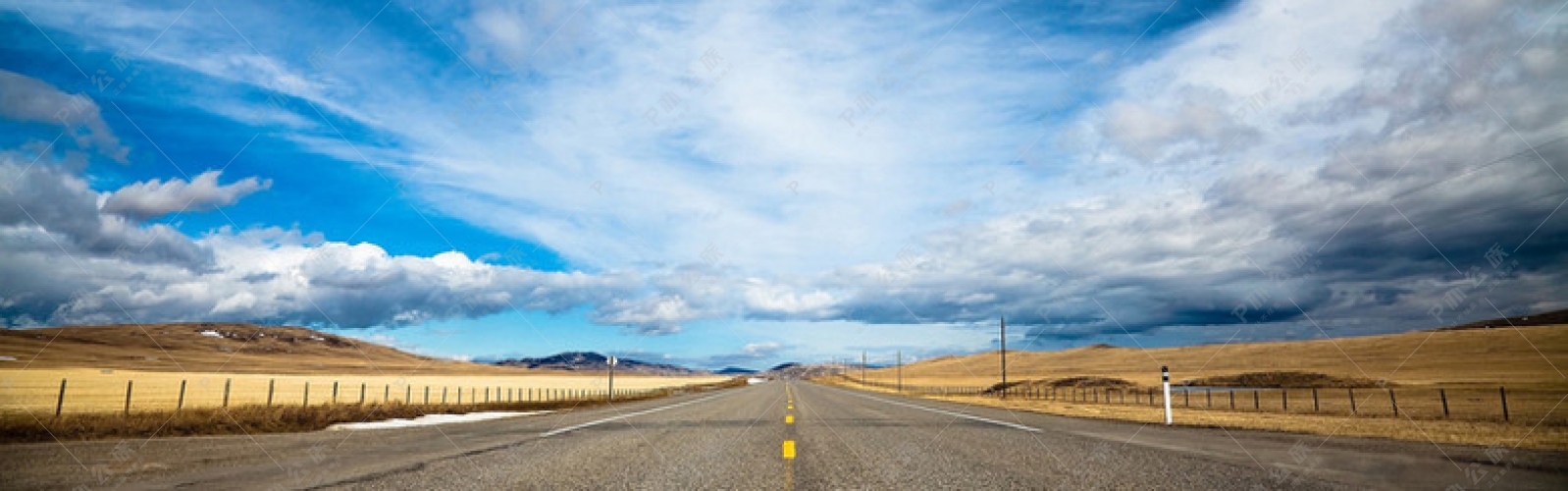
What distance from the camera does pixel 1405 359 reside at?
99125 millimetres

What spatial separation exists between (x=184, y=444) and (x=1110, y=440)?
619 inches

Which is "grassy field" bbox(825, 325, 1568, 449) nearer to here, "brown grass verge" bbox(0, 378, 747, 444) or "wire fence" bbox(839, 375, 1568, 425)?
"wire fence" bbox(839, 375, 1568, 425)

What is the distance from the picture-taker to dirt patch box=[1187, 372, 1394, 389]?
63.5 meters

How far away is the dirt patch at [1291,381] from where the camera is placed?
63.5m

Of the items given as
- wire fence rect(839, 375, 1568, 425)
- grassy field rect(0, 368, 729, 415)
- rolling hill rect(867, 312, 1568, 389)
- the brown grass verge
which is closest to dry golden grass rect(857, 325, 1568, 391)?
rolling hill rect(867, 312, 1568, 389)

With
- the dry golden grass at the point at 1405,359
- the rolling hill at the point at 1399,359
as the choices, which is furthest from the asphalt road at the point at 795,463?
the rolling hill at the point at 1399,359

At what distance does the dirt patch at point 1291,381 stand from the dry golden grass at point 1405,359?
4737mm

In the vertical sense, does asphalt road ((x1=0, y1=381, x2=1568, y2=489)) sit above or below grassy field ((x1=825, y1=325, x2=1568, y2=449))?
above

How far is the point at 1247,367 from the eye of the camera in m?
113

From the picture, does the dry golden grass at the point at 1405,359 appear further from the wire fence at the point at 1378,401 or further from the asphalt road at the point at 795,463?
the asphalt road at the point at 795,463

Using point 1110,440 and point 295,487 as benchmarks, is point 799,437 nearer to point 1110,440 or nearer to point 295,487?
point 1110,440

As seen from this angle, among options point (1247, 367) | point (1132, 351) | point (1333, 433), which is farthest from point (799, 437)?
point (1132, 351)

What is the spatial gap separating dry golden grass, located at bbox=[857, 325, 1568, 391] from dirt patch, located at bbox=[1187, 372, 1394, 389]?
4.74m

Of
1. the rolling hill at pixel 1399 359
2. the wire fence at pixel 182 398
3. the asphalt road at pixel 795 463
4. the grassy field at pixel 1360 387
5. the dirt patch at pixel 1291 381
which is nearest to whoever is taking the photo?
the asphalt road at pixel 795 463
